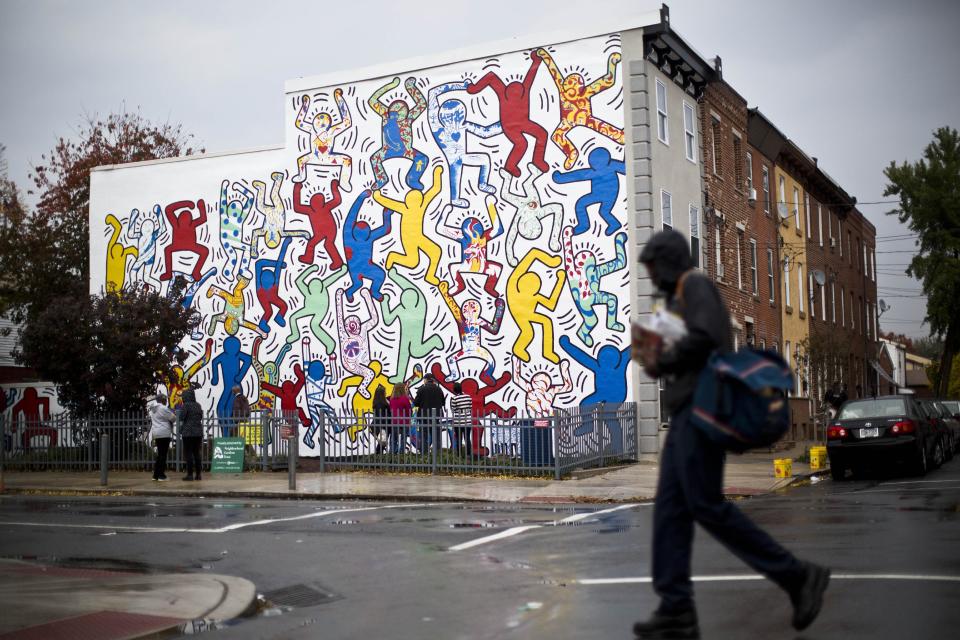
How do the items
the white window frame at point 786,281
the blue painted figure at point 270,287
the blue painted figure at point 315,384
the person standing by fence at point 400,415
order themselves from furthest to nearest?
the white window frame at point 786,281, the blue painted figure at point 270,287, the blue painted figure at point 315,384, the person standing by fence at point 400,415

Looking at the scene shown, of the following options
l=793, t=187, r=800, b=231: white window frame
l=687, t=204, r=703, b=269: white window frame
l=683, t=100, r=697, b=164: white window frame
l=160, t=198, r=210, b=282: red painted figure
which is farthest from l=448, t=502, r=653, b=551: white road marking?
l=793, t=187, r=800, b=231: white window frame

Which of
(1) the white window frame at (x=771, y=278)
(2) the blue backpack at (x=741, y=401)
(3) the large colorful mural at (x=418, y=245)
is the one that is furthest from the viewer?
(1) the white window frame at (x=771, y=278)

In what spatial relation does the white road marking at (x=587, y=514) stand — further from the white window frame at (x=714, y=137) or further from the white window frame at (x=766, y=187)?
the white window frame at (x=766, y=187)

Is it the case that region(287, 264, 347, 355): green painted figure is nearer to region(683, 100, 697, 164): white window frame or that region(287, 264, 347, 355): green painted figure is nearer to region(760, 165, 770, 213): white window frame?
region(683, 100, 697, 164): white window frame

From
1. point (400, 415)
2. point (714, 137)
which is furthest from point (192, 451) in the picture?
point (714, 137)

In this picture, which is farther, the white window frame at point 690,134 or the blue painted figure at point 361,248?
the white window frame at point 690,134

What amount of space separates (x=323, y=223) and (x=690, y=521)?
24.0 m

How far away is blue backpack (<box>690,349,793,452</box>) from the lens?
5.26 m

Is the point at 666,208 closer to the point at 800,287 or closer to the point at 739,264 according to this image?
the point at 739,264

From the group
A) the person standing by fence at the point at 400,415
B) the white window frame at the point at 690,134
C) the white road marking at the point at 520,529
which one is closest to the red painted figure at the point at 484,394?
the person standing by fence at the point at 400,415

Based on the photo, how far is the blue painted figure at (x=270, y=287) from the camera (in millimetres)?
29234

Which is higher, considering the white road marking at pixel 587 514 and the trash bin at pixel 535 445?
the trash bin at pixel 535 445

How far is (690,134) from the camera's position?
29.4 metres

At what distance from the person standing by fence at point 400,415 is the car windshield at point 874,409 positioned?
8209 mm
